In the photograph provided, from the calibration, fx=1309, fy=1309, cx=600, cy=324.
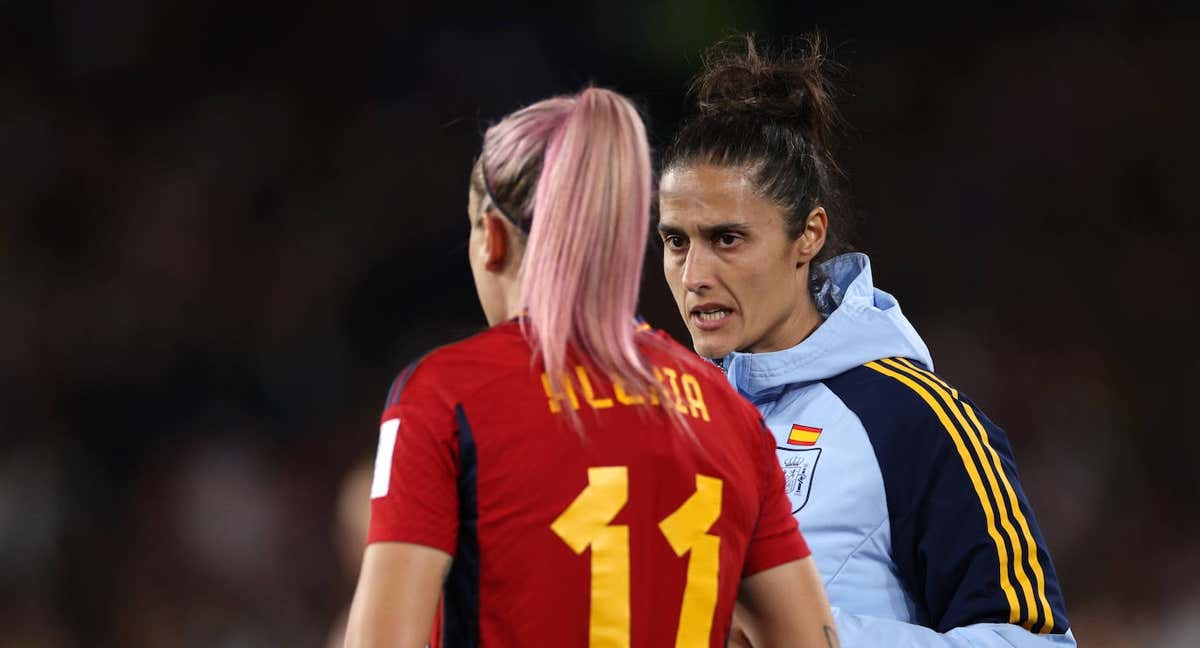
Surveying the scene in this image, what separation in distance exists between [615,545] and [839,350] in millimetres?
961

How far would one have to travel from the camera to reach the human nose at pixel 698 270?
244cm

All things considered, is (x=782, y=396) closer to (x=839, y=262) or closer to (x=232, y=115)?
(x=839, y=262)

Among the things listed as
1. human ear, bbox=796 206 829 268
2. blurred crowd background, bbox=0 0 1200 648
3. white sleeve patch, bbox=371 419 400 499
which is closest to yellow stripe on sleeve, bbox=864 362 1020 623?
human ear, bbox=796 206 829 268

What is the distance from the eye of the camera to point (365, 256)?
568 cm

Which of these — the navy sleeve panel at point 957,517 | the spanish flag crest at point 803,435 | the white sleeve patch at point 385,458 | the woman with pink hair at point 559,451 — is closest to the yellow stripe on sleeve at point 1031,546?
the navy sleeve panel at point 957,517

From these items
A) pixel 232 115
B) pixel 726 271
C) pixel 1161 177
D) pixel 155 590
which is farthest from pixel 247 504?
pixel 1161 177

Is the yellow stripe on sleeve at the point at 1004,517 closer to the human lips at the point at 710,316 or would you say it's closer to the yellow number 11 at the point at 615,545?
the human lips at the point at 710,316

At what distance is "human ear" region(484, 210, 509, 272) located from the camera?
1561mm

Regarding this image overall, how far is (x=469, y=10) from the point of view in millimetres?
6109

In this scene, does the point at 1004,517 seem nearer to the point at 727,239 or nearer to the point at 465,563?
the point at 727,239

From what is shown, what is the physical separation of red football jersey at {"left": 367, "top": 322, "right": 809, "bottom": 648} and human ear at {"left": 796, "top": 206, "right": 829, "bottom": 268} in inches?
39.8

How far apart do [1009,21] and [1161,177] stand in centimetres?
106

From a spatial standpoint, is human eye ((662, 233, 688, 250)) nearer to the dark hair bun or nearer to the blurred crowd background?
the dark hair bun

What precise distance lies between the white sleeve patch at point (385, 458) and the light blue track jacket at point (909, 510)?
0.71m
